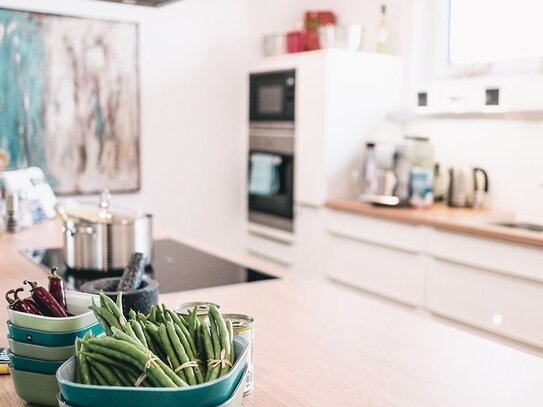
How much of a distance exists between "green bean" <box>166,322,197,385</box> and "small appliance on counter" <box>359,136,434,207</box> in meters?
2.69

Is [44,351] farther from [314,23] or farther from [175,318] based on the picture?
[314,23]

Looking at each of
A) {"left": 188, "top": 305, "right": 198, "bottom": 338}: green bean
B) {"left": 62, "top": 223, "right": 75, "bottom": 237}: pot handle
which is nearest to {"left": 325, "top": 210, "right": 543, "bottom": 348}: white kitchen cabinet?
{"left": 62, "top": 223, "right": 75, "bottom": 237}: pot handle

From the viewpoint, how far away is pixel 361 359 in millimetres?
1398

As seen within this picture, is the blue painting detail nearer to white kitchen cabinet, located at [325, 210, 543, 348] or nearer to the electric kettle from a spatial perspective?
white kitchen cabinet, located at [325, 210, 543, 348]

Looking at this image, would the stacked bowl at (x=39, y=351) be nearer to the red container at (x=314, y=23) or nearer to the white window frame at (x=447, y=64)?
the white window frame at (x=447, y=64)

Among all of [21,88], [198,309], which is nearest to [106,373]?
[198,309]

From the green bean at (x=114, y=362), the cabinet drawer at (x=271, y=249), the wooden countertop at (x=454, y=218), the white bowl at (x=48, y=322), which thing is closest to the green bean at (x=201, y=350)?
the green bean at (x=114, y=362)

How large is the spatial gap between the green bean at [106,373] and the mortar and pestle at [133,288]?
0.45 m

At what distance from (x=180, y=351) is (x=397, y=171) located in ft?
9.43

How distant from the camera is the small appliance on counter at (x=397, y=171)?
3658mm

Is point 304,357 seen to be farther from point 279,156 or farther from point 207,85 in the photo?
point 207,85

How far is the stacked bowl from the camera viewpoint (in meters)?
1.14

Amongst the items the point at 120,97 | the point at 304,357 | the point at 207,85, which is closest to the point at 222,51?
the point at 207,85

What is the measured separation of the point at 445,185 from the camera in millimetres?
3926
